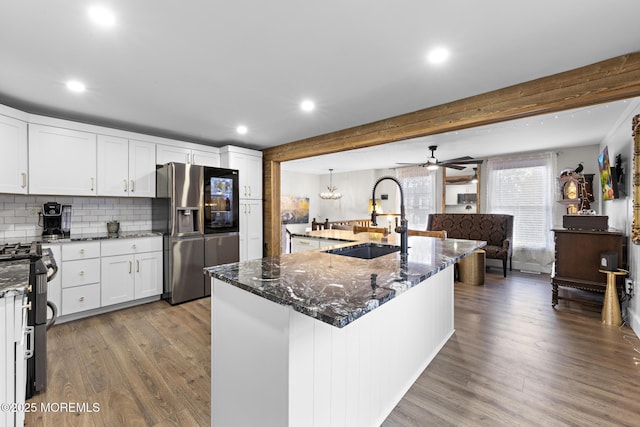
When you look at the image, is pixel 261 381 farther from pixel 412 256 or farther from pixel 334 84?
pixel 334 84

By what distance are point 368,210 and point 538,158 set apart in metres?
4.22

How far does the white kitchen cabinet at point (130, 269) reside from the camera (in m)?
3.35

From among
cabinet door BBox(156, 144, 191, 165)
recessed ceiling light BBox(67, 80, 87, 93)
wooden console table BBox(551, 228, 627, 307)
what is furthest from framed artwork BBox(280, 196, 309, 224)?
wooden console table BBox(551, 228, 627, 307)

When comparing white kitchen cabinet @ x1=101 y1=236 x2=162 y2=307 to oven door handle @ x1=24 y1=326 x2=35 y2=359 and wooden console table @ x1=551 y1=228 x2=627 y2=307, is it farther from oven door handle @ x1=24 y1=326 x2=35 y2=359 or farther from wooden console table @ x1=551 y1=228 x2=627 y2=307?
wooden console table @ x1=551 y1=228 x2=627 y2=307

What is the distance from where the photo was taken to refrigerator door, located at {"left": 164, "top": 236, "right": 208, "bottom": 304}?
365 cm

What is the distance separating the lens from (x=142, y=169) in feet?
12.3

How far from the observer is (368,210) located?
841 cm

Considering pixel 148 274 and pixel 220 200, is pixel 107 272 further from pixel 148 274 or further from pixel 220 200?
pixel 220 200

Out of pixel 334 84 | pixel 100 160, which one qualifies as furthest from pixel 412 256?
pixel 100 160

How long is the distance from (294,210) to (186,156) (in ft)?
15.9

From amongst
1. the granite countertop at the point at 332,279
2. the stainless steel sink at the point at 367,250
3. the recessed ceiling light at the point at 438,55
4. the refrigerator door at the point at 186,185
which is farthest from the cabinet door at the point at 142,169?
the recessed ceiling light at the point at 438,55

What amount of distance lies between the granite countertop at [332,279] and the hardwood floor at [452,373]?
931 mm

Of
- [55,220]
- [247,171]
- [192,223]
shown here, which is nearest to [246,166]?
[247,171]

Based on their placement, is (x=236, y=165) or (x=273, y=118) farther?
(x=236, y=165)
